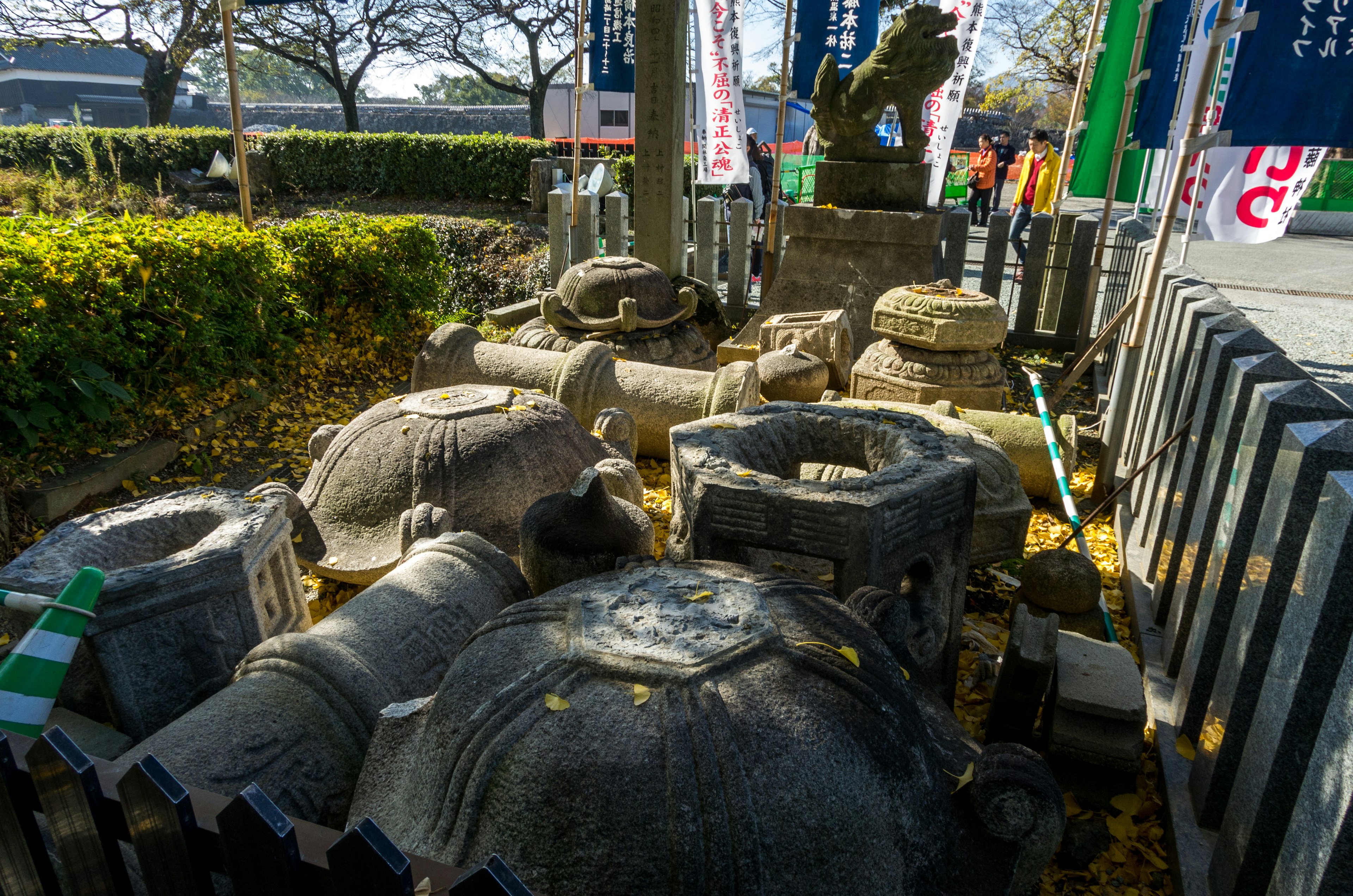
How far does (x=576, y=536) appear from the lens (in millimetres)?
3031

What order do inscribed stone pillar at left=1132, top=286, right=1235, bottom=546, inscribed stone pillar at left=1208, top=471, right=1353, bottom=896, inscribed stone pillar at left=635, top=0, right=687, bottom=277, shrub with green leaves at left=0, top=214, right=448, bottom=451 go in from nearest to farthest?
inscribed stone pillar at left=1208, top=471, right=1353, bottom=896 → inscribed stone pillar at left=1132, top=286, right=1235, bottom=546 → shrub with green leaves at left=0, top=214, right=448, bottom=451 → inscribed stone pillar at left=635, top=0, right=687, bottom=277

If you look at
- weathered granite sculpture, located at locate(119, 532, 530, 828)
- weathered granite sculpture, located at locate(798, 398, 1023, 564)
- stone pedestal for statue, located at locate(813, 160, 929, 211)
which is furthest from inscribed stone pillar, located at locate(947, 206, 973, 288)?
weathered granite sculpture, located at locate(119, 532, 530, 828)

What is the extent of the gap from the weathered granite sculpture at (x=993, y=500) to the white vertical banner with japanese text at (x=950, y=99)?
4.47 metres

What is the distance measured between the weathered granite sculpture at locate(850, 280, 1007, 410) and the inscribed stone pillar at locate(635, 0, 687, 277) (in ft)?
10.6

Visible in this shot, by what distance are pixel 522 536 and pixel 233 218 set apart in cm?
613

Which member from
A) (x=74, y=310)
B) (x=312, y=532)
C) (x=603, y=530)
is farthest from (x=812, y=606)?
(x=74, y=310)

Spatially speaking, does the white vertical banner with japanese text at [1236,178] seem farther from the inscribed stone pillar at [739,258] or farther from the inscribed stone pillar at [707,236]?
the inscribed stone pillar at [707,236]

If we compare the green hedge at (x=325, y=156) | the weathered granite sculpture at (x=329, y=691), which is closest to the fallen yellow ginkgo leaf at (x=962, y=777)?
the weathered granite sculpture at (x=329, y=691)

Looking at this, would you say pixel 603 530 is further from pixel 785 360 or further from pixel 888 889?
pixel 785 360

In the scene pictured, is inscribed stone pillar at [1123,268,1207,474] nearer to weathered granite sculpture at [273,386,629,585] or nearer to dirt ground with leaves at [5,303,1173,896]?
dirt ground with leaves at [5,303,1173,896]

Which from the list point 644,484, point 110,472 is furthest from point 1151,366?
point 110,472

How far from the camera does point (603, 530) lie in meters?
3.04

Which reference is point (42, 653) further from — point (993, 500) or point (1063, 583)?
point (993, 500)

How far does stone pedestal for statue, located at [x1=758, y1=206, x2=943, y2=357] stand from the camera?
7.48 m
